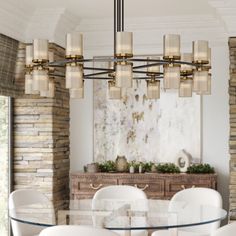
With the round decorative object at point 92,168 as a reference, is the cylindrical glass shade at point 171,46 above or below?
above

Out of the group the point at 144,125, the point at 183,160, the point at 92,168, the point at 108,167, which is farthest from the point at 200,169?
the point at 92,168

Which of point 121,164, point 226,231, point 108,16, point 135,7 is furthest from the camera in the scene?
point 108,16

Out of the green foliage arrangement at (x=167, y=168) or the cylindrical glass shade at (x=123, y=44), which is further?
the green foliage arrangement at (x=167, y=168)

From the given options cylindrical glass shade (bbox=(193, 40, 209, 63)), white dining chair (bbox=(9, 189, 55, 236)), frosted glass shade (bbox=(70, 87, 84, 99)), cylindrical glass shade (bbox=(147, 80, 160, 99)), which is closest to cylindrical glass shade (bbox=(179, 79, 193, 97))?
Answer: cylindrical glass shade (bbox=(147, 80, 160, 99))

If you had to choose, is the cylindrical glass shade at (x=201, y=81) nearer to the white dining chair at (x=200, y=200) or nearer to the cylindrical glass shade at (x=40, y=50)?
the cylindrical glass shade at (x=40, y=50)

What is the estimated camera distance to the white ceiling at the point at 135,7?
18.9ft

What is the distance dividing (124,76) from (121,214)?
1037mm

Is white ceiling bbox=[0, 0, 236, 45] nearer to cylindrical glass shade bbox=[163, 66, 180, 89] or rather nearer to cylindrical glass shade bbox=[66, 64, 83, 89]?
cylindrical glass shade bbox=[66, 64, 83, 89]

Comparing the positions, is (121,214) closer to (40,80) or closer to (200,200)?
(40,80)

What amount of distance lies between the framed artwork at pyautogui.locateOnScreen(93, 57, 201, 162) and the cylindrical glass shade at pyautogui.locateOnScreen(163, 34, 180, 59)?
2863mm

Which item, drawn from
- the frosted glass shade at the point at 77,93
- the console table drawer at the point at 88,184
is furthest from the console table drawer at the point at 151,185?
the frosted glass shade at the point at 77,93

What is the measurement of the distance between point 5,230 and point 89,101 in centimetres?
180

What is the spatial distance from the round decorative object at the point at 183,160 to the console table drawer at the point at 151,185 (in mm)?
336

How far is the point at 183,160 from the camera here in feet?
20.6
